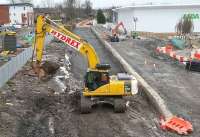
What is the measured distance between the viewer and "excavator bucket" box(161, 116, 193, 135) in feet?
50.1

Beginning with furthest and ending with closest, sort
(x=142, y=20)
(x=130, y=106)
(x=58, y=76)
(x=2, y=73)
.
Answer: (x=142, y=20) → (x=58, y=76) → (x=2, y=73) → (x=130, y=106)

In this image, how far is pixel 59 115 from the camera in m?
17.8

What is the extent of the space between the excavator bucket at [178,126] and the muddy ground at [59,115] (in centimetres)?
28

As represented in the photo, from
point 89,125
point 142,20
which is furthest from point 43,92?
point 142,20

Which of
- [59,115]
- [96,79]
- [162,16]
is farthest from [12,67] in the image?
[162,16]

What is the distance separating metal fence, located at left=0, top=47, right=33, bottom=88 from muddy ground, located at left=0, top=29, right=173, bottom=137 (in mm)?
405

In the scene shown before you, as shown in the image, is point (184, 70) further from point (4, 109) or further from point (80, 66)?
point (4, 109)

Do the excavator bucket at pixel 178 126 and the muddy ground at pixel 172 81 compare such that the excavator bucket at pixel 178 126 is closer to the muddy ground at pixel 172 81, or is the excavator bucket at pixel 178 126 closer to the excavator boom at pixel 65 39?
the muddy ground at pixel 172 81

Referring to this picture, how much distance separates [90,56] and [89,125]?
2845mm

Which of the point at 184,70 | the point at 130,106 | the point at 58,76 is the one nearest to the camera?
the point at 130,106

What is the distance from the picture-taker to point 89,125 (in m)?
16.4

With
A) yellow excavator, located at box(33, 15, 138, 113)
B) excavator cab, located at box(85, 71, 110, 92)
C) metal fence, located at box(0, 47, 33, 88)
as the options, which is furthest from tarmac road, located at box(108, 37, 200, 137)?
metal fence, located at box(0, 47, 33, 88)

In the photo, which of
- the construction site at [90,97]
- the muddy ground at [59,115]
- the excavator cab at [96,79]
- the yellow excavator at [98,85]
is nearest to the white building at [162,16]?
the construction site at [90,97]

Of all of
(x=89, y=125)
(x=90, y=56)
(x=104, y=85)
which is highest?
(x=90, y=56)
